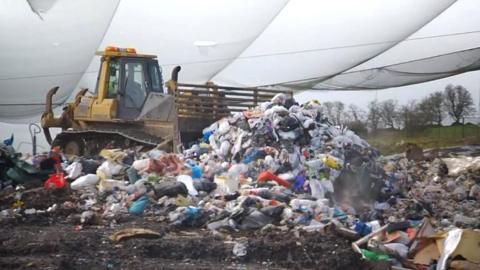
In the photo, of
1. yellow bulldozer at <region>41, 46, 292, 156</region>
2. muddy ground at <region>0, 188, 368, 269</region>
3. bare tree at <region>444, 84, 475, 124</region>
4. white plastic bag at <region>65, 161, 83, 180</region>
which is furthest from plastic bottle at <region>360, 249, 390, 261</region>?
bare tree at <region>444, 84, 475, 124</region>

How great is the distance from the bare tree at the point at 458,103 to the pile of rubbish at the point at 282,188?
303cm

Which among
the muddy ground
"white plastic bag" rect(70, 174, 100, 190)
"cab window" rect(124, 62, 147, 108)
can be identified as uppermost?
"cab window" rect(124, 62, 147, 108)

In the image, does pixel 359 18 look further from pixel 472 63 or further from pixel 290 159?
pixel 290 159

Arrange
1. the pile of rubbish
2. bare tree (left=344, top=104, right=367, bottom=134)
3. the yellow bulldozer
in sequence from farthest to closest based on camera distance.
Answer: bare tree (left=344, top=104, right=367, bottom=134) < the yellow bulldozer < the pile of rubbish

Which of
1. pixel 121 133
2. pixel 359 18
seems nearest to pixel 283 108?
pixel 121 133

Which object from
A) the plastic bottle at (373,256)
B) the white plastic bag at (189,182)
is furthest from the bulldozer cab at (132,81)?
the plastic bottle at (373,256)

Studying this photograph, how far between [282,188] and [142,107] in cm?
439

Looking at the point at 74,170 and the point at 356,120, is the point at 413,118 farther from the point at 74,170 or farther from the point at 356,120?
the point at 74,170

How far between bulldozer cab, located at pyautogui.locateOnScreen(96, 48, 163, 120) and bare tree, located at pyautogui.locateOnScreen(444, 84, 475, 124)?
5.86 m

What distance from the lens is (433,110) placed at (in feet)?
45.2

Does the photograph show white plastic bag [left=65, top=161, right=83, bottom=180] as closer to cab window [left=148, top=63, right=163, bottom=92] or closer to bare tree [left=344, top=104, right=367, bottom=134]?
cab window [left=148, top=63, right=163, bottom=92]

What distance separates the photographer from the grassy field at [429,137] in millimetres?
13688

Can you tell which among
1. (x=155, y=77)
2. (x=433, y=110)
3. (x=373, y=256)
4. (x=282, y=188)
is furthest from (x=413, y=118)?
(x=373, y=256)

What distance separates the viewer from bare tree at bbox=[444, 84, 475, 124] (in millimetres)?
13688
